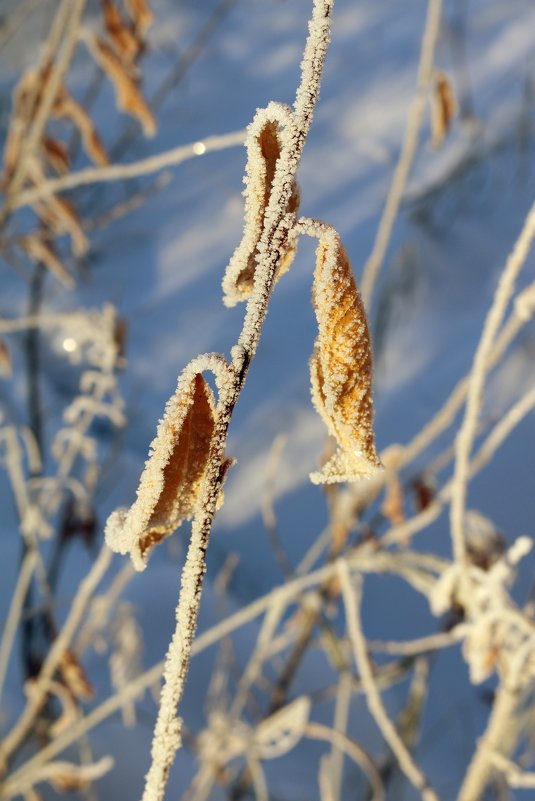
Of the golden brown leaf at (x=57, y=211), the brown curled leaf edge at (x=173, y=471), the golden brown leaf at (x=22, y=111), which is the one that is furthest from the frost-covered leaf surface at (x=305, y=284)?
the brown curled leaf edge at (x=173, y=471)

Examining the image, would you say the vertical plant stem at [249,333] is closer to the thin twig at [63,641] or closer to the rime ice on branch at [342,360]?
the rime ice on branch at [342,360]

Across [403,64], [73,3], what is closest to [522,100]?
[403,64]

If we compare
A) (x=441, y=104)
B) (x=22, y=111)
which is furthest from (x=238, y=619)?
(x=22, y=111)

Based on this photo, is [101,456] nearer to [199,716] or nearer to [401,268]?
[199,716]

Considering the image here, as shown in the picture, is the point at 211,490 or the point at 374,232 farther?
the point at 374,232

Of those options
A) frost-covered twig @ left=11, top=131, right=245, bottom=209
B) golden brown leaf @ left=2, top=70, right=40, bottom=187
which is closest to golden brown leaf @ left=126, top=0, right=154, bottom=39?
golden brown leaf @ left=2, top=70, right=40, bottom=187
